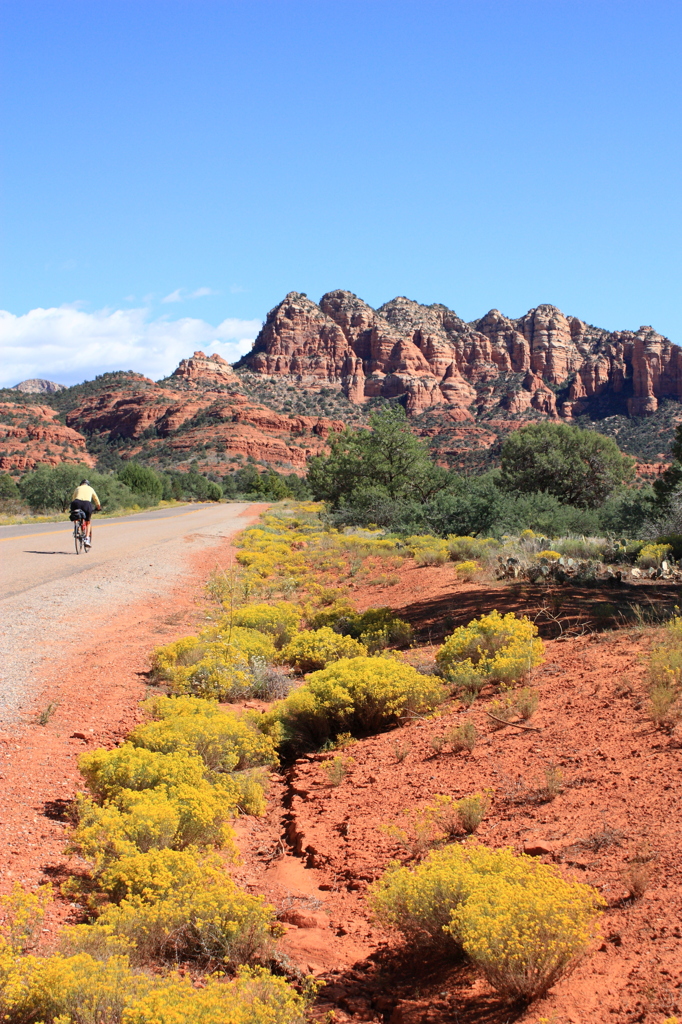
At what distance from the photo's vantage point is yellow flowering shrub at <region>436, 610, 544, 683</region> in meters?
7.05

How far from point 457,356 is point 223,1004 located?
178 m

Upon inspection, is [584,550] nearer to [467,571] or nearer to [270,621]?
[467,571]

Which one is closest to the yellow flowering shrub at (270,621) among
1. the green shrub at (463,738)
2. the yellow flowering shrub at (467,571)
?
the yellow flowering shrub at (467,571)

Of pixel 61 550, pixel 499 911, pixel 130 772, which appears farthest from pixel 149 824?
pixel 61 550

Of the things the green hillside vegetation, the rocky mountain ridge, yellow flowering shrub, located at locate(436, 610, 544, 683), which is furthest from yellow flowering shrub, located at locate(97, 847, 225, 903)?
the rocky mountain ridge

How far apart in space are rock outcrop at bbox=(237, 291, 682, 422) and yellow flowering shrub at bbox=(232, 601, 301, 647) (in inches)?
5305

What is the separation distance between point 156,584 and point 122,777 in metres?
8.73

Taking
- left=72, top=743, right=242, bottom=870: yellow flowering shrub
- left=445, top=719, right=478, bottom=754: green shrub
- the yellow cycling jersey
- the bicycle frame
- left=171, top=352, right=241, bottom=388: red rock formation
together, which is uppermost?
left=171, top=352, right=241, bottom=388: red rock formation

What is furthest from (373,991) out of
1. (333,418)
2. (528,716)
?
(333,418)

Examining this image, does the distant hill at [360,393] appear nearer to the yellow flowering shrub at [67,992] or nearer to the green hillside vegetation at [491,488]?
the green hillside vegetation at [491,488]

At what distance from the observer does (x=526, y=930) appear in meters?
3.01

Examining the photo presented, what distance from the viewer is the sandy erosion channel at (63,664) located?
13.1 feet

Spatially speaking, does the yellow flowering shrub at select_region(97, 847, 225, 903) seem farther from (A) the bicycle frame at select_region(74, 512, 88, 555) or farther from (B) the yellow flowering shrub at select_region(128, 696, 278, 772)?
(A) the bicycle frame at select_region(74, 512, 88, 555)

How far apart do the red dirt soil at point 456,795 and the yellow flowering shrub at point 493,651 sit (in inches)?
12.0
